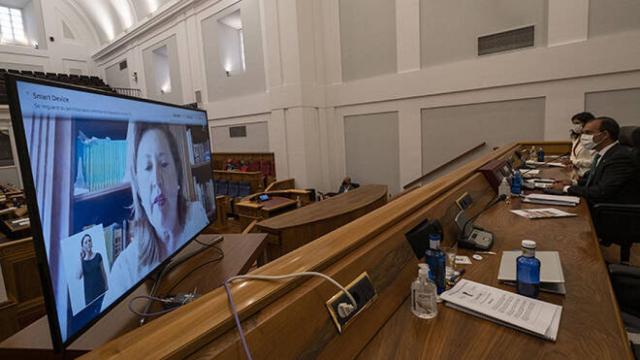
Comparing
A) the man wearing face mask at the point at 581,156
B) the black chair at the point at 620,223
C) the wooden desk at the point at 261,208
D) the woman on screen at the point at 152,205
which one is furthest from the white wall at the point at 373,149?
the woman on screen at the point at 152,205

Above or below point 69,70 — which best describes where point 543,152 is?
below

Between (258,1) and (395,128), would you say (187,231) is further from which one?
(258,1)

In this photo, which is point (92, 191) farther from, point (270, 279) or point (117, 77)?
point (117, 77)

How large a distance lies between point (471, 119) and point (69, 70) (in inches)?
575

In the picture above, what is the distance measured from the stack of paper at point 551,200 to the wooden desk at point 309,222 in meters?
1.37

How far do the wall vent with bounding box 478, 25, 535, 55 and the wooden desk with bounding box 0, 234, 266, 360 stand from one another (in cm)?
475

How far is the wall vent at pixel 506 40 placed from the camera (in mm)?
4512

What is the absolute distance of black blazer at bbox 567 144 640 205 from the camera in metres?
2.38

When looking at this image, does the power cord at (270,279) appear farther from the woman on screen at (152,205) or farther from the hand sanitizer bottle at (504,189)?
the hand sanitizer bottle at (504,189)

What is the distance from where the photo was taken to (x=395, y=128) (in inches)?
233

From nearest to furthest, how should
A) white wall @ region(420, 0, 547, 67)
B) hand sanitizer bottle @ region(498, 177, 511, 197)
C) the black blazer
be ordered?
hand sanitizer bottle @ region(498, 177, 511, 197), the black blazer, white wall @ region(420, 0, 547, 67)

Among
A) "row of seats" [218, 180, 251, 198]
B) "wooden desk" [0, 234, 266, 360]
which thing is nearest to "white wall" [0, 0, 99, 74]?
"row of seats" [218, 180, 251, 198]

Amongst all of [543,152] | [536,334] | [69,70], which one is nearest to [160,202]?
Result: [536,334]

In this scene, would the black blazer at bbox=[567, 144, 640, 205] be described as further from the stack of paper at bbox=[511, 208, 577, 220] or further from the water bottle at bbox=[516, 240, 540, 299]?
the water bottle at bbox=[516, 240, 540, 299]
